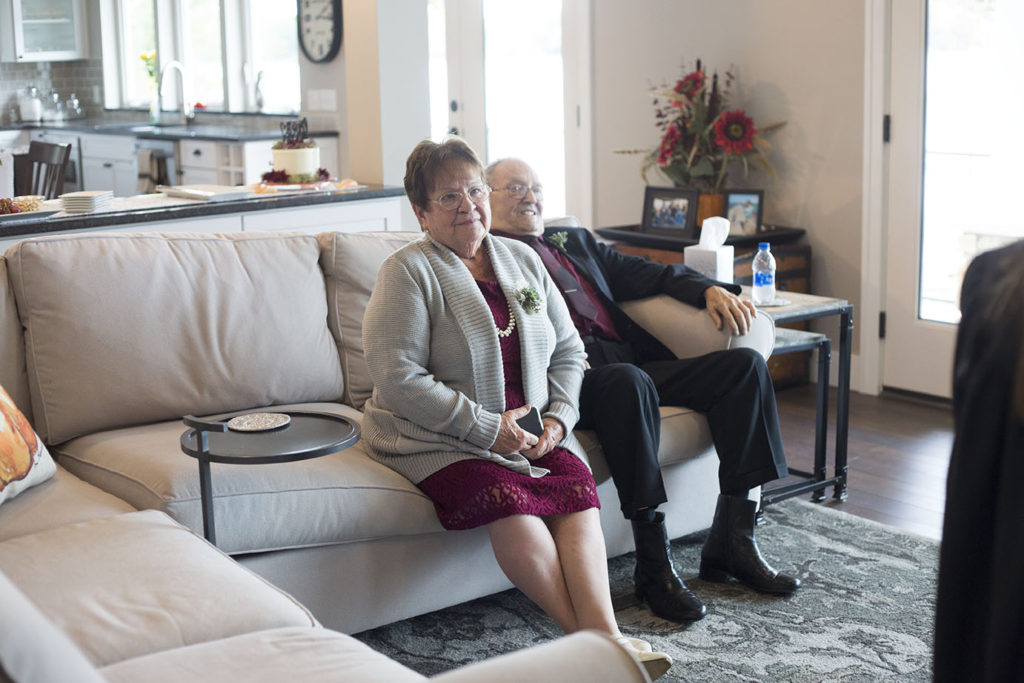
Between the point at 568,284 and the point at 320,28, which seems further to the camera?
the point at 320,28

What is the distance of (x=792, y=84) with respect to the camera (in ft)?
16.2

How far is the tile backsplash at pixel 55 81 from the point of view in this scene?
8703mm

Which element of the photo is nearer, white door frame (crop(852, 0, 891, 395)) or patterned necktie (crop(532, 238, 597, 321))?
patterned necktie (crop(532, 238, 597, 321))

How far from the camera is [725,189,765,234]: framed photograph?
192 inches

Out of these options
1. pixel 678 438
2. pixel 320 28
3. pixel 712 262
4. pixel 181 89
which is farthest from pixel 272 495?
pixel 181 89

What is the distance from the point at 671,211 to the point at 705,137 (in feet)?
1.16

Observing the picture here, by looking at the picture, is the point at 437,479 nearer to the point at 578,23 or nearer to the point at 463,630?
the point at 463,630

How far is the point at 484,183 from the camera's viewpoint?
2680mm

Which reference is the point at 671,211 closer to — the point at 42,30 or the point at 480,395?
the point at 480,395

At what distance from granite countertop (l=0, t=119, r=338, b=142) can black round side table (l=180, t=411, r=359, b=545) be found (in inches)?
137

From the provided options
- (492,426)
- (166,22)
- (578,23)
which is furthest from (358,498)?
(166,22)

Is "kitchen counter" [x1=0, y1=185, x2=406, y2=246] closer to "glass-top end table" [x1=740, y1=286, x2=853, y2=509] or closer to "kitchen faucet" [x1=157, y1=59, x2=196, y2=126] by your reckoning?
"glass-top end table" [x1=740, y1=286, x2=853, y2=509]

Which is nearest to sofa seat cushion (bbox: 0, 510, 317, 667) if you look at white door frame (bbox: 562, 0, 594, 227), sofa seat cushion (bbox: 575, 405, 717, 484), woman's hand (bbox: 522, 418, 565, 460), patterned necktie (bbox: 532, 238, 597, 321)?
woman's hand (bbox: 522, 418, 565, 460)

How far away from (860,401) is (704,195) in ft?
3.63
